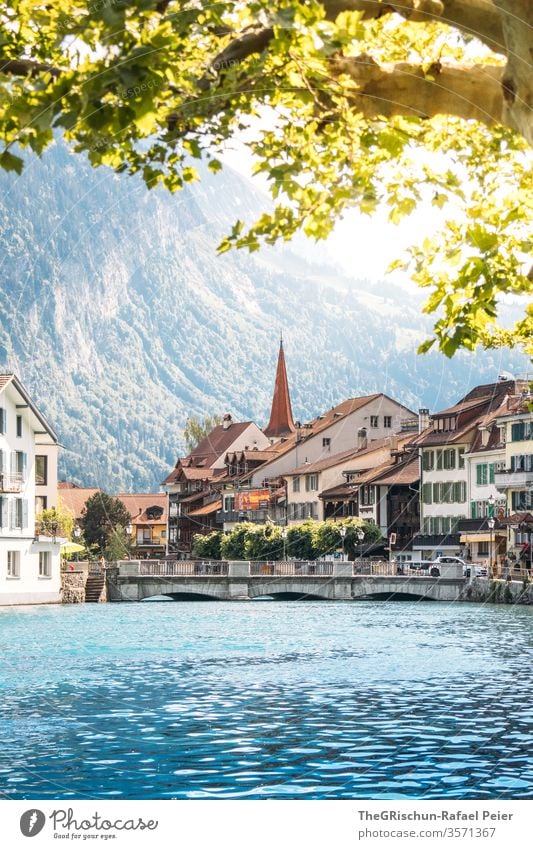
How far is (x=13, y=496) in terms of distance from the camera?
58.4 metres

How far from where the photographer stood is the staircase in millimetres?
63344

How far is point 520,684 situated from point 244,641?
46.2 ft

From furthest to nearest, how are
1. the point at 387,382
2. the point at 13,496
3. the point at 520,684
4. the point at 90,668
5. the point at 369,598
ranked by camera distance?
the point at 369,598
the point at 13,496
the point at 90,668
the point at 520,684
the point at 387,382

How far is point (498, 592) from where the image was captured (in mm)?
53531

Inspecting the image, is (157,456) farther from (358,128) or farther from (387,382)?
(358,128)

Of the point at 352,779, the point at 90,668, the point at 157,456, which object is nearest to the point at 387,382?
the point at 157,456

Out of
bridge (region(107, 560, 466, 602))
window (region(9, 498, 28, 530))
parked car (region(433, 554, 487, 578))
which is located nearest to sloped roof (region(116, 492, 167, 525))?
window (region(9, 498, 28, 530))

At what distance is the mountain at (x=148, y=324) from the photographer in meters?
6.94

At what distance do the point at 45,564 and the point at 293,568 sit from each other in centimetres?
1309

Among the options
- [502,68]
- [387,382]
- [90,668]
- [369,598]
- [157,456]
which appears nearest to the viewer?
[502,68]

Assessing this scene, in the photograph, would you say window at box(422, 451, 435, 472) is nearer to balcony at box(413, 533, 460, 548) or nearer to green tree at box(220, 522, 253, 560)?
green tree at box(220, 522, 253, 560)

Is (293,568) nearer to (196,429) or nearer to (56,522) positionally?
(56,522)

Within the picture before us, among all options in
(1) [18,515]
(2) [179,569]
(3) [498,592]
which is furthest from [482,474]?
(1) [18,515]

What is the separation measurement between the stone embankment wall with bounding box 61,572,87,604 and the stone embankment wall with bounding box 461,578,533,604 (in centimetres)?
1754
